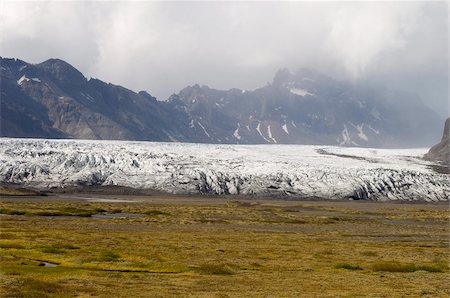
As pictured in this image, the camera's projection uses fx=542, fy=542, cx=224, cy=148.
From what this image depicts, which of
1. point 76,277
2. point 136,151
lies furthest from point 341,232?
point 136,151

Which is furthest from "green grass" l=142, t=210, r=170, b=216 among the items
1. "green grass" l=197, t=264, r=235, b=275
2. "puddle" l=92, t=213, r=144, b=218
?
"green grass" l=197, t=264, r=235, b=275

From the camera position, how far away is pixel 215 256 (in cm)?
4766

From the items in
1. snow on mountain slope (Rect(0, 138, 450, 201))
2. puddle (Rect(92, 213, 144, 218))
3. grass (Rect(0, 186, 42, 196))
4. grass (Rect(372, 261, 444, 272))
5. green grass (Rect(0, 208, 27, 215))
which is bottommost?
puddle (Rect(92, 213, 144, 218))

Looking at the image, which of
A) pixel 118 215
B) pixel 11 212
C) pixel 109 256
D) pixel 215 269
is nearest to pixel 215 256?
pixel 215 269

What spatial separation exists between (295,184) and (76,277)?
130m

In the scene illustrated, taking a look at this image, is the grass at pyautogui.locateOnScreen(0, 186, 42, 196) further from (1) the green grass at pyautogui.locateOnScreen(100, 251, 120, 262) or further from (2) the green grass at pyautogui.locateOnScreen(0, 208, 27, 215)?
(1) the green grass at pyautogui.locateOnScreen(100, 251, 120, 262)

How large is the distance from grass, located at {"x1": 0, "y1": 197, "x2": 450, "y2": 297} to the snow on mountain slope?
59.5 meters

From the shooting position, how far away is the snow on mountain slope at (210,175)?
155625mm

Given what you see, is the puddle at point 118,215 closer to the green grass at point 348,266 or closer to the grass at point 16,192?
the grass at point 16,192

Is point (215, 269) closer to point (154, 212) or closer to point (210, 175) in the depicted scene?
point (154, 212)

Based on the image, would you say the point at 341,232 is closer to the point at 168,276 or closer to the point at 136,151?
the point at 168,276

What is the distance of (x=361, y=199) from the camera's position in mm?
155500

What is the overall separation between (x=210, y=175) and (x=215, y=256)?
113 m

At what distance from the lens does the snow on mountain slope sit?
156m
